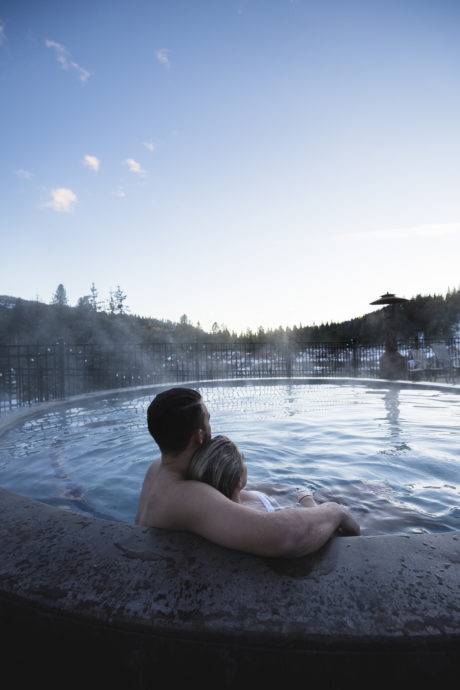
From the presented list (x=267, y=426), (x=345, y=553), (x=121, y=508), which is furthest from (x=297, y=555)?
(x=267, y=426)

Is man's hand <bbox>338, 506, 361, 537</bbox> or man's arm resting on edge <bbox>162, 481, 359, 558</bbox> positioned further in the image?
man's hand <bbox>338, 506, 361, 537</bbox>

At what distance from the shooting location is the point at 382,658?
101 cm

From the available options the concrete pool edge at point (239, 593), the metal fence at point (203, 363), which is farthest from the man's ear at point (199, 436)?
the metal fence at point (203, 363)

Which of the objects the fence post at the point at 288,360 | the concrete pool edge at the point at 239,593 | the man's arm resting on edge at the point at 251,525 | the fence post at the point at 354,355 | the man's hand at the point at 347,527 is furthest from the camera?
the fence post at the point at 354,355

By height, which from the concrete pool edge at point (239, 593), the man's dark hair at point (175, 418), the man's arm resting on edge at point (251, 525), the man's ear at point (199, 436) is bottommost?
the concrete pool edge at point (239, 593)

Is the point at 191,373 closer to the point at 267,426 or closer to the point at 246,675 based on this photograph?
the point at 267,426

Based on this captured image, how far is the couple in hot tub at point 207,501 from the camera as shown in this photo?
1.37 metres

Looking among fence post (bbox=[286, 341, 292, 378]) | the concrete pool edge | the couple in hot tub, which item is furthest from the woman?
fence post (bbox=[286, 341, 292, 378])

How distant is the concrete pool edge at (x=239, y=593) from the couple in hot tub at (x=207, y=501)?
0.06 meters

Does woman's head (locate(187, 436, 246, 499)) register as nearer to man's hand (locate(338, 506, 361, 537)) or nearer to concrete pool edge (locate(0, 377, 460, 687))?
concrete pool edge (locate(0, 377, 460, 687))

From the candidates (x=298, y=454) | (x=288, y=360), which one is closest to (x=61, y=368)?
(x=298, y=454)

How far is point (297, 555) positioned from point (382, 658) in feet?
1.34

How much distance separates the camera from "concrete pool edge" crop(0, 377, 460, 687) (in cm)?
103

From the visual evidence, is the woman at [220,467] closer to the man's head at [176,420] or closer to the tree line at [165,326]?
the man's head at [176,420]
